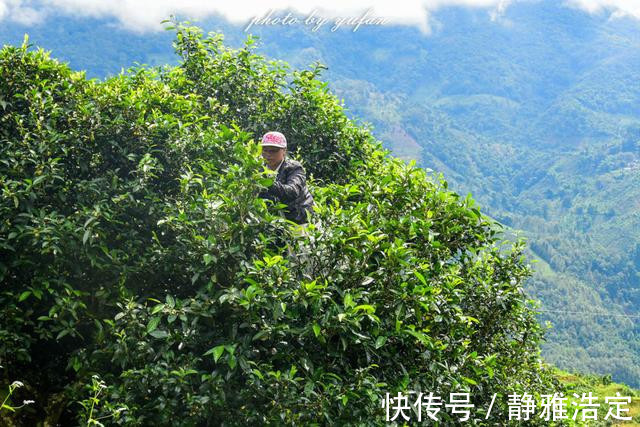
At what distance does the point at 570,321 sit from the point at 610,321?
527 inches

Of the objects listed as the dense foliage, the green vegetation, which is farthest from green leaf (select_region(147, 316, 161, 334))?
the green vegetation

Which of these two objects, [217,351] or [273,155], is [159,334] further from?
[273,155]

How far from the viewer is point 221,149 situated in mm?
8672

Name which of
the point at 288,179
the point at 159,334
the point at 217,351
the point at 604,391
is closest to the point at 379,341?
the point at 217,351

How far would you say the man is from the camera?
9297 millimetres

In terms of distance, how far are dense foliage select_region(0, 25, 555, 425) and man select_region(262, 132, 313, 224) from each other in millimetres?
927

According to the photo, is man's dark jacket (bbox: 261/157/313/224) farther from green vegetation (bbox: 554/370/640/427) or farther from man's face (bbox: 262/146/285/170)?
green vegetation (bbox: 554/370/640/427)

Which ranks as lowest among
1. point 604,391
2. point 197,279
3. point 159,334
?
point 604,391

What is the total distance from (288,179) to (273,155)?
1.39ft

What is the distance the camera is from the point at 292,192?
925cm

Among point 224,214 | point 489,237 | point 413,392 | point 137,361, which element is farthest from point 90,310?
point 489,237

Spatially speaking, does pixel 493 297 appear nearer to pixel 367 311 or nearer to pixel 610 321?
pixel 367 311

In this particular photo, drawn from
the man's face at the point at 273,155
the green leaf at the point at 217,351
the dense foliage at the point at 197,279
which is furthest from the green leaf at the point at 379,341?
the man's face at the point at 273,155

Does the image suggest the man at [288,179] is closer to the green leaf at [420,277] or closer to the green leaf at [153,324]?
the green leaf at [420,277]
